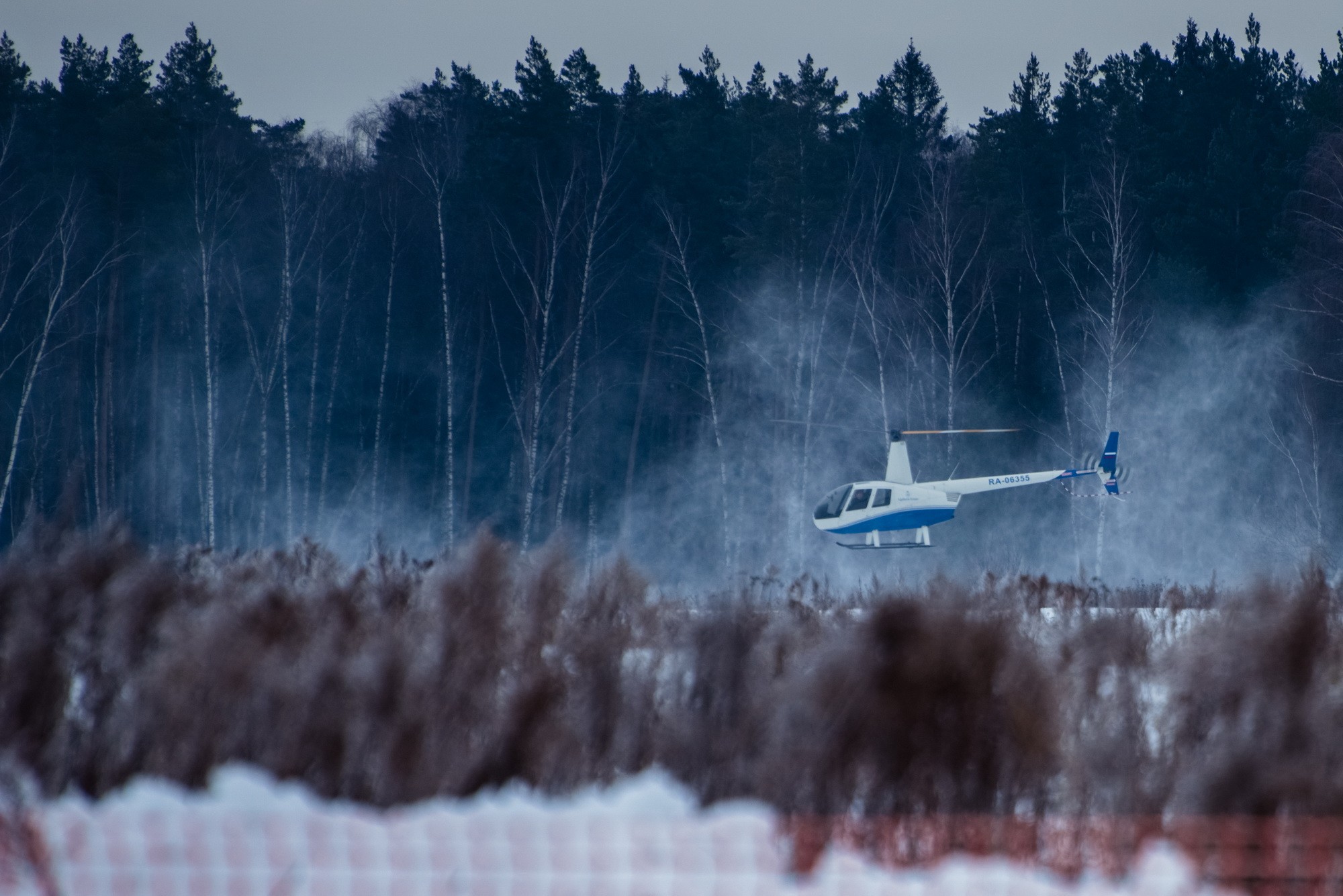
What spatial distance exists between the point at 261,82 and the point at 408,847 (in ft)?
112

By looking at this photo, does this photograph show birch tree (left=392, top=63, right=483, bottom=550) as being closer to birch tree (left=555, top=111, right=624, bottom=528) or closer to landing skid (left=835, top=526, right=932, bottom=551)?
birch tree (left=555, top=111, right=624, bottom=528)

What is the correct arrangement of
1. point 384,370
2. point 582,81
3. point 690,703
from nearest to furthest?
1. point 690,703
2. point 384,370
3. point 582,81

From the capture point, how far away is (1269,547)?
2752 cm

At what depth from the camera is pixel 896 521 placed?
A: 2242 centimetres

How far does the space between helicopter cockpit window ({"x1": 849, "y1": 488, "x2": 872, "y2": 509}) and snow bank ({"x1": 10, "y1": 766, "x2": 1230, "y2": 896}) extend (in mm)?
17411

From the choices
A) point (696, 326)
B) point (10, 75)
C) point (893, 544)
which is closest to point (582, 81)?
point (696, 326)

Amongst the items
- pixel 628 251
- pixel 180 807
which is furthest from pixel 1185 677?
pixel 628 251

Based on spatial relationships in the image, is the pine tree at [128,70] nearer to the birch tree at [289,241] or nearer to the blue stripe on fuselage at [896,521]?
the birch tree at [289,241]

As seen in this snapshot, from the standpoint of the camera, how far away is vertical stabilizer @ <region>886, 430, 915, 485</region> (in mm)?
22750

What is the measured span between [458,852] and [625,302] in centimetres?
2846

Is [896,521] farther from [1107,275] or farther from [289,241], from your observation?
[289,241]

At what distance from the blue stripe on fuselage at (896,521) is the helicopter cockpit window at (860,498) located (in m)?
0.23


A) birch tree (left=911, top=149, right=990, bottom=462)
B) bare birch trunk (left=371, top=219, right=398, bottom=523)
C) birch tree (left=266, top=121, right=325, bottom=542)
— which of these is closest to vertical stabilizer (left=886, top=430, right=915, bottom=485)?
birch tree (left=911, top=149, right=990, bottom=462)

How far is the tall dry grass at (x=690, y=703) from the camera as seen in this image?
15.8 feet
